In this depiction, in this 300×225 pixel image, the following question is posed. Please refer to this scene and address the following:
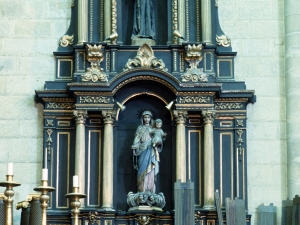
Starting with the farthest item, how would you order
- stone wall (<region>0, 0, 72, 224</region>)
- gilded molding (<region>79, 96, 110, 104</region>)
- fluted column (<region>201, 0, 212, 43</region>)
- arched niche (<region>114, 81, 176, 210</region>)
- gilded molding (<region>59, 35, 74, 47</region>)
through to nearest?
1. gilded molding (<region>59, 35, 74, 47</region>)
2. fluted column (<region>201, 0, 212, 43</region>)
3. stone wall (<region>0, 0, 72, 224</region>)
4. arched niche (<region>114, 81, 176, 210</region>)
5. gilded molding (<region>79, 96, 110, 104</region>)

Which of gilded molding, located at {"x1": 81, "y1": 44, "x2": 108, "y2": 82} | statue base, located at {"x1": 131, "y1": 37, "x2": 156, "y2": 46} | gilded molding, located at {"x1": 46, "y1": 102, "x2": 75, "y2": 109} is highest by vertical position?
statue base, located at {"x1": 131, "y1": 37, "x2": 156, "y2": 46}

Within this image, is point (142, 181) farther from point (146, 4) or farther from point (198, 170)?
point (146, 4)

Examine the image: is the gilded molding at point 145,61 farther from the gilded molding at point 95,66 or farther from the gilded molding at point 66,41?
the gilded molding at point 66,41

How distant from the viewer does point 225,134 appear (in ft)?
71.3

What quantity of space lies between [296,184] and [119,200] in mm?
3554

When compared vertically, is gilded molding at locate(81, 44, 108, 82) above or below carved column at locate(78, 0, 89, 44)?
below

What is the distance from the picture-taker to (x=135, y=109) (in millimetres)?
22000

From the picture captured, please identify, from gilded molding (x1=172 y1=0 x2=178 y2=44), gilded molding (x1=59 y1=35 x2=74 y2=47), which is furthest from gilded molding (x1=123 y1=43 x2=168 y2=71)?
gilded molding (x1=59 y1=35 x2=74 y2=47)

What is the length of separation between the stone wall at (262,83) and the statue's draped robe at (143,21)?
60.1 inches

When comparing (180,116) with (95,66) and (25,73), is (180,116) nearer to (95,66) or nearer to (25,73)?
(95,66)

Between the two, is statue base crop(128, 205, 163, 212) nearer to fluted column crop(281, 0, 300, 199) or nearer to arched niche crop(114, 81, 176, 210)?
arched niche crop(114, 81, 176, 210)

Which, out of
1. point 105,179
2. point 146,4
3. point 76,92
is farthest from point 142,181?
point 146,4

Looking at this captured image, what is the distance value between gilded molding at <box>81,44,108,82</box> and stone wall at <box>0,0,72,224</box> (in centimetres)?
94

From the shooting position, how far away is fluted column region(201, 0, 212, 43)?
2188 centimetres
